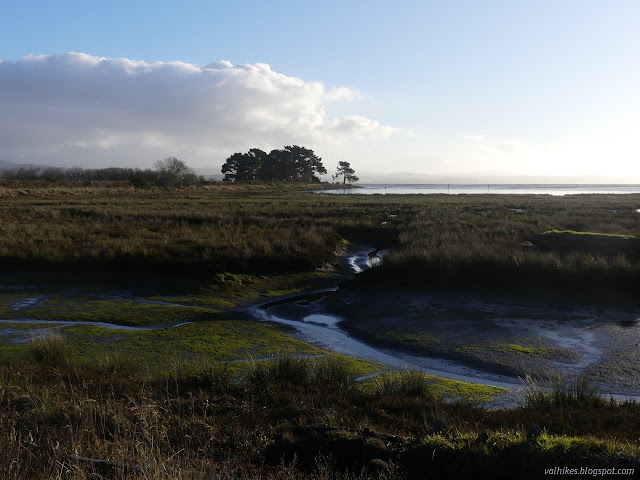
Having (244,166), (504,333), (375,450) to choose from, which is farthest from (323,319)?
(244,166)

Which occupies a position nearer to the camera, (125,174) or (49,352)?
(49,352)

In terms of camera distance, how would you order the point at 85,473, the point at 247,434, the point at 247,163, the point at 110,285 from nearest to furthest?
the point at 85,473 < the point at 247,434 < the point at 110,285 < the point at 247,163

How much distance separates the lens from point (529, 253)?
2131 centimetres

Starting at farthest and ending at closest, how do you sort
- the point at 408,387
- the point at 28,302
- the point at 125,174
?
the point at 125,174, the point at 28,302, the point at 408,387

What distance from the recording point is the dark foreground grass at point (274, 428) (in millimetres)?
5590

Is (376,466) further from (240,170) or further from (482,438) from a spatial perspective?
(240,170)

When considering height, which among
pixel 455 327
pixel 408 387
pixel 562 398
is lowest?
pixel 455 327

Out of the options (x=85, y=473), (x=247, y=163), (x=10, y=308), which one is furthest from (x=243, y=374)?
(x=247, y=163)

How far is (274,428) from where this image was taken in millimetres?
7082

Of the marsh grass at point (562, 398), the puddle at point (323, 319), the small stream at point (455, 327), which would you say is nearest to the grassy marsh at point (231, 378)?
the marsh grass at point (562, 398)

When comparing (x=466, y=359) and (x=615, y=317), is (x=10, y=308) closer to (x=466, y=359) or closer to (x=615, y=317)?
(x=466, y=359)

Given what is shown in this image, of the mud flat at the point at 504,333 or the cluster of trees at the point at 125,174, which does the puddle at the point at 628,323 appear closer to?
the mud flat at the point at 504,333

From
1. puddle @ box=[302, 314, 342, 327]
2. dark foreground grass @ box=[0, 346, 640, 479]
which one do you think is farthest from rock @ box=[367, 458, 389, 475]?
puddle @ box=[302, 314, 342, 327]

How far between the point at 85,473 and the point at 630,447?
20.5 feet
